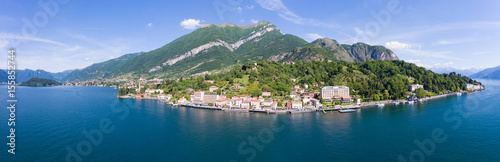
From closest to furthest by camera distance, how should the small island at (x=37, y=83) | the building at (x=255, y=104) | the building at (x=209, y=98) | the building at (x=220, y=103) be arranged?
1. the building at (x=255, y=104)
2. the building at (x=220, y=103)
3. the building at (x=209, y=98)
4. the small island at (x=37, y=83)

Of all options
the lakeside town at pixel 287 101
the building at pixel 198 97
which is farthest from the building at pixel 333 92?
the building at pixel 198 97

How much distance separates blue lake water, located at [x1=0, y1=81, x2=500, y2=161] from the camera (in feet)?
84.1

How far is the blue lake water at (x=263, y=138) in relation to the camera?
84.1 feet

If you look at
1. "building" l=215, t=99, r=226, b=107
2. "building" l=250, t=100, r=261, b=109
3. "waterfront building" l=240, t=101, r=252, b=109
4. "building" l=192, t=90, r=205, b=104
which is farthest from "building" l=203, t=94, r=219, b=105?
"building" l=250, t=100, r=261, b=109

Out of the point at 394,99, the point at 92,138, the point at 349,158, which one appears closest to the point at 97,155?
the point at 92,138

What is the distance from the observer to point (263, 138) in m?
31.6

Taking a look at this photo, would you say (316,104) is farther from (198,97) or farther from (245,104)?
(198,97)

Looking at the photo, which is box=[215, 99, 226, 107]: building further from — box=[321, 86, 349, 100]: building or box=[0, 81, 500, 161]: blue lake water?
box=[321, 86, 349, 100]: building

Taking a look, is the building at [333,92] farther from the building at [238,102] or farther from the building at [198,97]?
the building at [198,97]

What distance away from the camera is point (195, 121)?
4303 centimetres

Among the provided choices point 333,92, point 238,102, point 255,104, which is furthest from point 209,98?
point 333,92

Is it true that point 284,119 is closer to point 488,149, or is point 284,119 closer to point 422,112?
point 488,149

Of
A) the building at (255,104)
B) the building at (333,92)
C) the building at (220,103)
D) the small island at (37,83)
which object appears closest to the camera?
the building at (255,104)

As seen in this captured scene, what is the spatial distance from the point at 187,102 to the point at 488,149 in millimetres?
63657
